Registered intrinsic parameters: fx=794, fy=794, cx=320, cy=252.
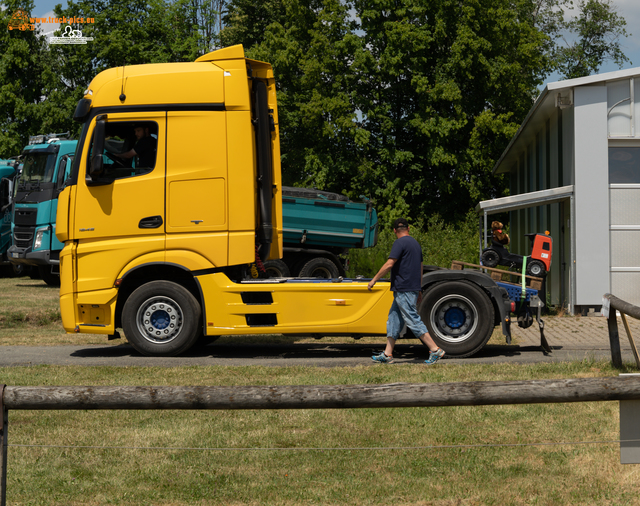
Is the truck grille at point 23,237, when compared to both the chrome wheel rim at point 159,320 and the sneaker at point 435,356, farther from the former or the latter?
the sneaker at point 435,356

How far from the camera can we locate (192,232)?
32.4ft

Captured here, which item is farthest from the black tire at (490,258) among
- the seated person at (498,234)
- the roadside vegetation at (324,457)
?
the roadside vegetation at (324,457)

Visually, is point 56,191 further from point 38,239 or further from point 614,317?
point 614,317

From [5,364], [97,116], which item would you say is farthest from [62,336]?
[97,116]

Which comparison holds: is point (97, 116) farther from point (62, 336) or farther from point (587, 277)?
point (587, 277)

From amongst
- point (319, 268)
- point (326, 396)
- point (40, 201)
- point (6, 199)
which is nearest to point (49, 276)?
point (40, 201)

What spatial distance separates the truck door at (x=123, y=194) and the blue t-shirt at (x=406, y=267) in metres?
2.92

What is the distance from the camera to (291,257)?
18.9 metres

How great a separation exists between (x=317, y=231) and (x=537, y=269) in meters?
8.35

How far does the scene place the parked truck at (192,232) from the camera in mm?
9820

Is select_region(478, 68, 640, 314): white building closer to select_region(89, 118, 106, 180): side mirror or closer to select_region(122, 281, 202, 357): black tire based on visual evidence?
select_region(122, 281, 202, 357): black tire

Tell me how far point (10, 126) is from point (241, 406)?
3864cm

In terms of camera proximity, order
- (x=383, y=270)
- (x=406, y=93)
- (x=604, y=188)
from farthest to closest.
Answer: (x=406, y=93) < (x=604, y=188) < (x=383, y=270)

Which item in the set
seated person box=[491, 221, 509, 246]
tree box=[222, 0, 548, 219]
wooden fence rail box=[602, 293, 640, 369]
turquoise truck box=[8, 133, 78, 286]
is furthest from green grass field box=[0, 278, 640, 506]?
tree box=[222, 0, 548, 219]
